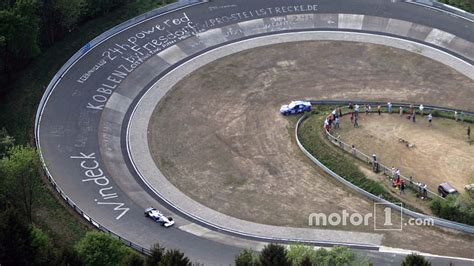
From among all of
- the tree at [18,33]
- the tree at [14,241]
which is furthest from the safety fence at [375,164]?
the tree at [14,241]

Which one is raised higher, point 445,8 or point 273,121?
point 445,8

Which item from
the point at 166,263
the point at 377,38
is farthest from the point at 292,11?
the point at 166,263

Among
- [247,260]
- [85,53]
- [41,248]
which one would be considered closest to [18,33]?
[85,53]

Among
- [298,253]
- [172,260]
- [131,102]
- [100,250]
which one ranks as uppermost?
[131,102]

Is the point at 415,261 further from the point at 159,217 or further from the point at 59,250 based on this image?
the point at 59,250

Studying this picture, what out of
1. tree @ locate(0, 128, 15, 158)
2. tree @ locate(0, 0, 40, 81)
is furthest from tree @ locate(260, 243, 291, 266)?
tree @ locate(0, 0, 40, 81)

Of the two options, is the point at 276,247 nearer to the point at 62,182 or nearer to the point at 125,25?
the point at 62,182
